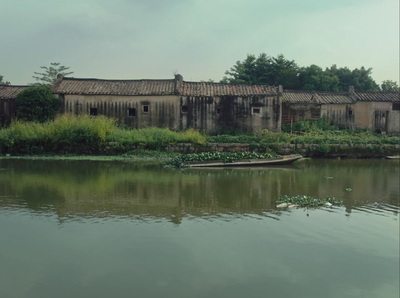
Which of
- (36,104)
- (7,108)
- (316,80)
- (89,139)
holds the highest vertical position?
(316,80)

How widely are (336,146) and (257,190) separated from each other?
11.8 metres

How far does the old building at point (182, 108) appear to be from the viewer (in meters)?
24.2

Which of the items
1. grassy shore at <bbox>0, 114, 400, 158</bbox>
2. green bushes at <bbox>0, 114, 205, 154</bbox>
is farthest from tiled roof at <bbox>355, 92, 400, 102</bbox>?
green bushes at <bbox>0, 114, 205, 154</bbox>

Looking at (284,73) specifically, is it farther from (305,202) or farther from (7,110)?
(305,202)

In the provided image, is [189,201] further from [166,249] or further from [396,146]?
[396,146]

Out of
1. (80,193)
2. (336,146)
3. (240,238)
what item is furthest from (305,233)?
(336,146)

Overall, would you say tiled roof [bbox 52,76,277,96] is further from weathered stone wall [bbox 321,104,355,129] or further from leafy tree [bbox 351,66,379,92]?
leafy tree [bbox 351,66,379,92]

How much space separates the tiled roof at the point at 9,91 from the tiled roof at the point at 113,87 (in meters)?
2.77

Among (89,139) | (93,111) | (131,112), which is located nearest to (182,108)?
(131,112)

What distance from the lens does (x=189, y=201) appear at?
33.4 ft

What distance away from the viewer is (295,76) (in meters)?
36.4

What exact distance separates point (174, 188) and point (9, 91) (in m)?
18.3

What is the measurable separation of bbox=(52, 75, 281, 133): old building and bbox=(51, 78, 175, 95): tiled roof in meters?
0.06

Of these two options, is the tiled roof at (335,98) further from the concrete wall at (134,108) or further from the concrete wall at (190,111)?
the concrete wall at (134,108)
